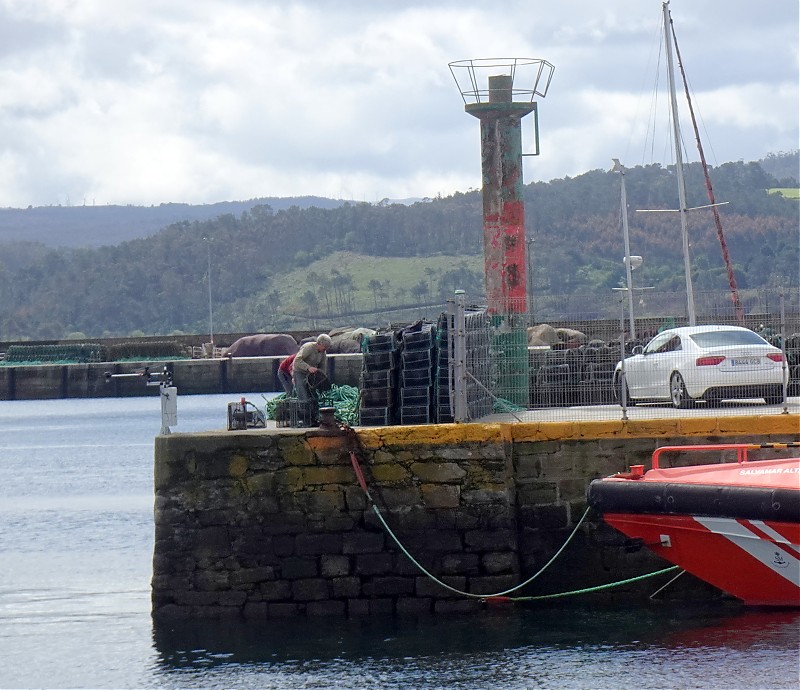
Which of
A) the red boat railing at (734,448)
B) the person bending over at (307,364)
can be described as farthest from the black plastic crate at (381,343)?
the red boat railing at (734,448)

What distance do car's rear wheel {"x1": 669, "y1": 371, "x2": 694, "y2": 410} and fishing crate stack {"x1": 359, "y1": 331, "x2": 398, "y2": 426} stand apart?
3.28 meters

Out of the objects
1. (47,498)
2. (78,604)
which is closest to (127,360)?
(47,498)

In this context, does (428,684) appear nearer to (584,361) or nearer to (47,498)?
(584,361)

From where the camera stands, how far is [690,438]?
44.1 ft

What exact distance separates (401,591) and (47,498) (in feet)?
64.0

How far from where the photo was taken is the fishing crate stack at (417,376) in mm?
14633

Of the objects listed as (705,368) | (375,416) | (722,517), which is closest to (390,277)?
(705,368)

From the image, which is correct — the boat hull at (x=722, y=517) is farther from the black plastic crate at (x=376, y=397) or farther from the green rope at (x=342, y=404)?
the green rope at (x=342, y=404)

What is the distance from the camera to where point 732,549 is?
12422 mm

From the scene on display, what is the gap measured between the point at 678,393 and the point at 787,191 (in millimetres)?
176198

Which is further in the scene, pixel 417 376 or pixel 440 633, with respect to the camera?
pixel 417 376

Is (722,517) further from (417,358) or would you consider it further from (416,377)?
(417,358)

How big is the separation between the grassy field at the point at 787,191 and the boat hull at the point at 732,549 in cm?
16928

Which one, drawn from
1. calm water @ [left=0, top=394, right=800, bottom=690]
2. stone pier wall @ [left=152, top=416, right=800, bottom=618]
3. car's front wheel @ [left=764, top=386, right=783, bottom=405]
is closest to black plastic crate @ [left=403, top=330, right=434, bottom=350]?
stone pier wall @ [left=152, top=416, right=800, bottom=618]
